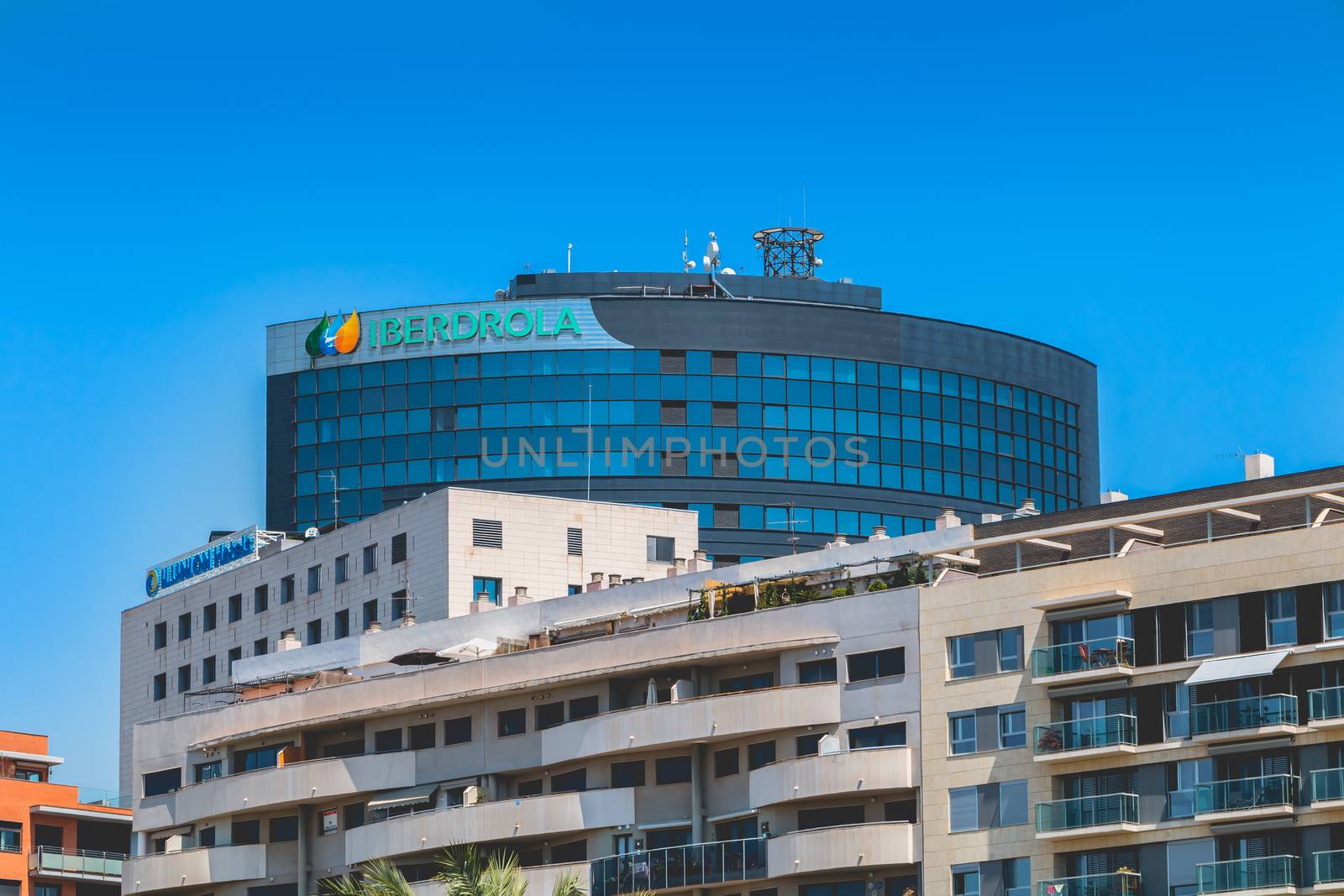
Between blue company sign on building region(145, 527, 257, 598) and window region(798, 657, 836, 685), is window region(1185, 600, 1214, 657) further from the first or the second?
blue company sign on building region(145, 527, 257, 598)

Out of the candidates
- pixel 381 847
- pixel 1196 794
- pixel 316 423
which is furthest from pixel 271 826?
pixel 316 423

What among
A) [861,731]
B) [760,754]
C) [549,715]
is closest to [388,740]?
[549,715]

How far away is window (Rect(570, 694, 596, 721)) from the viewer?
4412 inches

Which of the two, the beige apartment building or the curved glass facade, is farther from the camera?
the curved glass facade

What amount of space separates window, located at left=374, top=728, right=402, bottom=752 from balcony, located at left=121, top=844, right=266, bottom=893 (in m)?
7.19

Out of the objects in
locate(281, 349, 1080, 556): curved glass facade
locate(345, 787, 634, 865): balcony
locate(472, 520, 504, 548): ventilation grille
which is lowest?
locate(345, 787, 634, 865): balcony

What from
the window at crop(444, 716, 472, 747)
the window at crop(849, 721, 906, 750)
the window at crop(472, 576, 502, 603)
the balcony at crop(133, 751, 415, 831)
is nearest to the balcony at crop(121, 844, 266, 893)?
the balcony at crop(133, 751, 415, 831)

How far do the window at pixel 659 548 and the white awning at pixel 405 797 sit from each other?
33.0 m

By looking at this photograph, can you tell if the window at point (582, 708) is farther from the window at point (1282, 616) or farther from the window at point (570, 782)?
the window at point (1282, 616)

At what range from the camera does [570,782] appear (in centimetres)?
11188

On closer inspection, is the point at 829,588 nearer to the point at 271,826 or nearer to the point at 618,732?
the point at 618,732

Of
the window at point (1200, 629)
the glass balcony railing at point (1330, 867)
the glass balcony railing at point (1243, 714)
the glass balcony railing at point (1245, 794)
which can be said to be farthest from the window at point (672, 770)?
the glass balcony railing at point (1330, 867)

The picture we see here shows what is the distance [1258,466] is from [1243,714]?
27.0 m

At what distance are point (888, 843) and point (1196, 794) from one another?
39.1 feet
